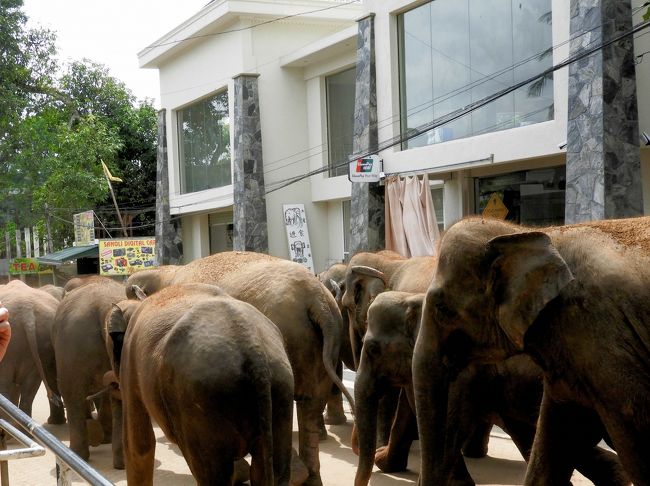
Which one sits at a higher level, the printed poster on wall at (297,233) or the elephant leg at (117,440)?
the printed poster on wall at (297,233)

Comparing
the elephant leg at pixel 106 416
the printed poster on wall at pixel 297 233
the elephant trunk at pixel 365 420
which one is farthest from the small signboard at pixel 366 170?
the elephant trunk at pixel 365 420

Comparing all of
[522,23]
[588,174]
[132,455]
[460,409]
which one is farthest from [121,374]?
[522,23]

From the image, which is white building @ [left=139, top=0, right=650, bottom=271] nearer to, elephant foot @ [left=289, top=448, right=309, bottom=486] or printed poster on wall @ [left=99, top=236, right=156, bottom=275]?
printed poster on wall @ [left=99, top=236, right=156, bottom=275]

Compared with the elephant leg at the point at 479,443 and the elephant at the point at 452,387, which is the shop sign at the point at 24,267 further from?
the elephant at the point at 452,387

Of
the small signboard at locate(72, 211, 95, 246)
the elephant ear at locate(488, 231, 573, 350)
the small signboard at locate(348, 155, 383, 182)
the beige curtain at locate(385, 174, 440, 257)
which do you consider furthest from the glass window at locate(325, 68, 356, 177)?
the elephant ear at locate(488, 231, 573, 350)

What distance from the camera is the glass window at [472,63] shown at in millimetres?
13664

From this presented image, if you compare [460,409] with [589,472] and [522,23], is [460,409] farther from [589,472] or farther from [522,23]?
[522,23]

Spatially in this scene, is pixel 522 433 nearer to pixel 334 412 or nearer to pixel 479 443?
pixel 479 443

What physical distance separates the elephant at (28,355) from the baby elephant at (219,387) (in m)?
4.92

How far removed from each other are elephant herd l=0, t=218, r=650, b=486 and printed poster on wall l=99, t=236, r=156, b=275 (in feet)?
57.4

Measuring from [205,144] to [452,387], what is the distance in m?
21.5

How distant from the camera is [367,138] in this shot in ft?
58.1

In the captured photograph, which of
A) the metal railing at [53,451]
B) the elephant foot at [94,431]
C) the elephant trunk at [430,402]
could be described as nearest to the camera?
the metal railing at [53,451]

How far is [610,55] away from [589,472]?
25.6 feet
